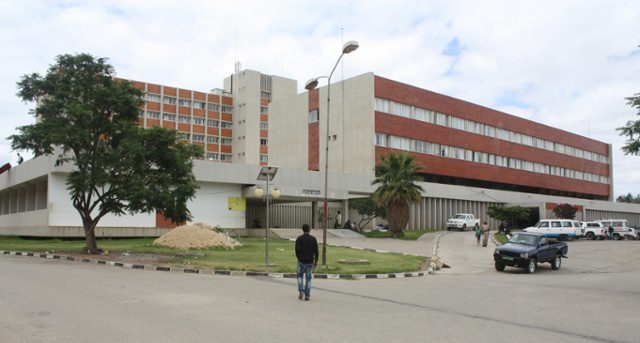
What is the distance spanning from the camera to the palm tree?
45.6 metres

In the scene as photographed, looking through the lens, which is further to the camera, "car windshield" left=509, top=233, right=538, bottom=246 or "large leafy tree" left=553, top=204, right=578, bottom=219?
"large leafy tree" left=553, top=204, right=578, bottom=219

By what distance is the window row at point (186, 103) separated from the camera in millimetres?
94438

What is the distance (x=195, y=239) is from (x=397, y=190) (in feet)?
66.7

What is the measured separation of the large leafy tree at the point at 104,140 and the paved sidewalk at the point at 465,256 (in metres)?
13.5

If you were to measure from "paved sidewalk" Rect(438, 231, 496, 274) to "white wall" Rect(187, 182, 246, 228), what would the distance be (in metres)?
17.6

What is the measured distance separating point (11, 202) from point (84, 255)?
37.0m

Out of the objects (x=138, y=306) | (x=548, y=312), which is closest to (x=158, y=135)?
(x=138, y=306)

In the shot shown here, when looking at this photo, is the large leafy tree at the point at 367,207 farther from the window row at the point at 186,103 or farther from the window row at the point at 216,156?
the window row at the point at 216,156

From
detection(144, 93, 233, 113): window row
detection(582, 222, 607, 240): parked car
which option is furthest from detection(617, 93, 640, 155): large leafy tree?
detection(144, 93, 233, 113): window row

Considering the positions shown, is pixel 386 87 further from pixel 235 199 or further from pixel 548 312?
pixel 548 312

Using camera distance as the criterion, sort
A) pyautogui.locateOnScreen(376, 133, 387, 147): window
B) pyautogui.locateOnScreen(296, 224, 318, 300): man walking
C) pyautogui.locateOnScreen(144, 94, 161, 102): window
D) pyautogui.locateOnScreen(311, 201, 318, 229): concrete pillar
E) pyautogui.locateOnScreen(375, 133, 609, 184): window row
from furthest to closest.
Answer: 1. pyautogui.locateOnScreen(144, 94, 161, 102): window
2. pyautogui.locateOnScreen(375, 133, 609, 184): window row
3. pyautogui.locateOnScreen(376, 133, 387, 147): window
4. pyautogui.locateOnScreen(311, 201, 318, 229): concrete pillar
5. pyautogui.locateOnScreen(296, 224, 318, 300): man walking

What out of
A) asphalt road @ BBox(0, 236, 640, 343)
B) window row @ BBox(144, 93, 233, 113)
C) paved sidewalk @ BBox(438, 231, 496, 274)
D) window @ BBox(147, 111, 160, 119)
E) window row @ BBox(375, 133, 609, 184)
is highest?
window row @ BBox(144, 93, 233, 113)

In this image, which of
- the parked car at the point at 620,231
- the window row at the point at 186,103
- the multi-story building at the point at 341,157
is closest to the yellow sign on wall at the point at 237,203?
the multi-story building at the point at 341,157

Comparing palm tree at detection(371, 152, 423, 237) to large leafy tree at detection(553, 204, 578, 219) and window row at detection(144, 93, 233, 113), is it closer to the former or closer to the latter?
large leafy tree at detection(553, 204, 578, 219)
